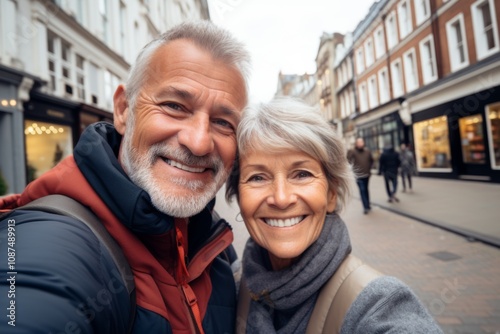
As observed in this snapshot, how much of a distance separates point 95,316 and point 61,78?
12.0 metres

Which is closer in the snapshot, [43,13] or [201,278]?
[201,278]

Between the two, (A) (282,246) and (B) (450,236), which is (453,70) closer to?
(B) (450,236)

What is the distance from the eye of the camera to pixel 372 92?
23953 millimetres

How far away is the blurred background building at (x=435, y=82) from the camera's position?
38.9ft

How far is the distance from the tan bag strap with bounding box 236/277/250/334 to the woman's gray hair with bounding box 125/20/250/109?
3.75ft

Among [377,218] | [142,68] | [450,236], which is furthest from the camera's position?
[377,218]

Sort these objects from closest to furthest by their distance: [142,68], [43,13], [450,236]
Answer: [142,68] < [450,236] < [43,13]

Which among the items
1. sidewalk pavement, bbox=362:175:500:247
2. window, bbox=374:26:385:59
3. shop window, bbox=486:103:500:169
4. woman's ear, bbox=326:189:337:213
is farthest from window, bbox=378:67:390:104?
woman's ear, bbox=326:189:337:213

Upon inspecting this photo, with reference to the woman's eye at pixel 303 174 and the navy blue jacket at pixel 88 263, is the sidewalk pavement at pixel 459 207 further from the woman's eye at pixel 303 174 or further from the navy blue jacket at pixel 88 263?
the navy blue jacket at pixel 88 263

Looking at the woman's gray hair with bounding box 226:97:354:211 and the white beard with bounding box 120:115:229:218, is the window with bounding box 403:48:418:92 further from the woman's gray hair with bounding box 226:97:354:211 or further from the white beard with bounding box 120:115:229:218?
the white beard with bounding box 120:115:229:218

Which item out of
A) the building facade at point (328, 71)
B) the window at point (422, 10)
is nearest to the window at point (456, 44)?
the window at point (422, 10)

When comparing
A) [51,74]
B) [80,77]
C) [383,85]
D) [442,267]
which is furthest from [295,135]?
[383,85]

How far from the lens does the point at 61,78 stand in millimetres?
10414

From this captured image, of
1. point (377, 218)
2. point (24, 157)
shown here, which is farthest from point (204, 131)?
point (24, 157)
